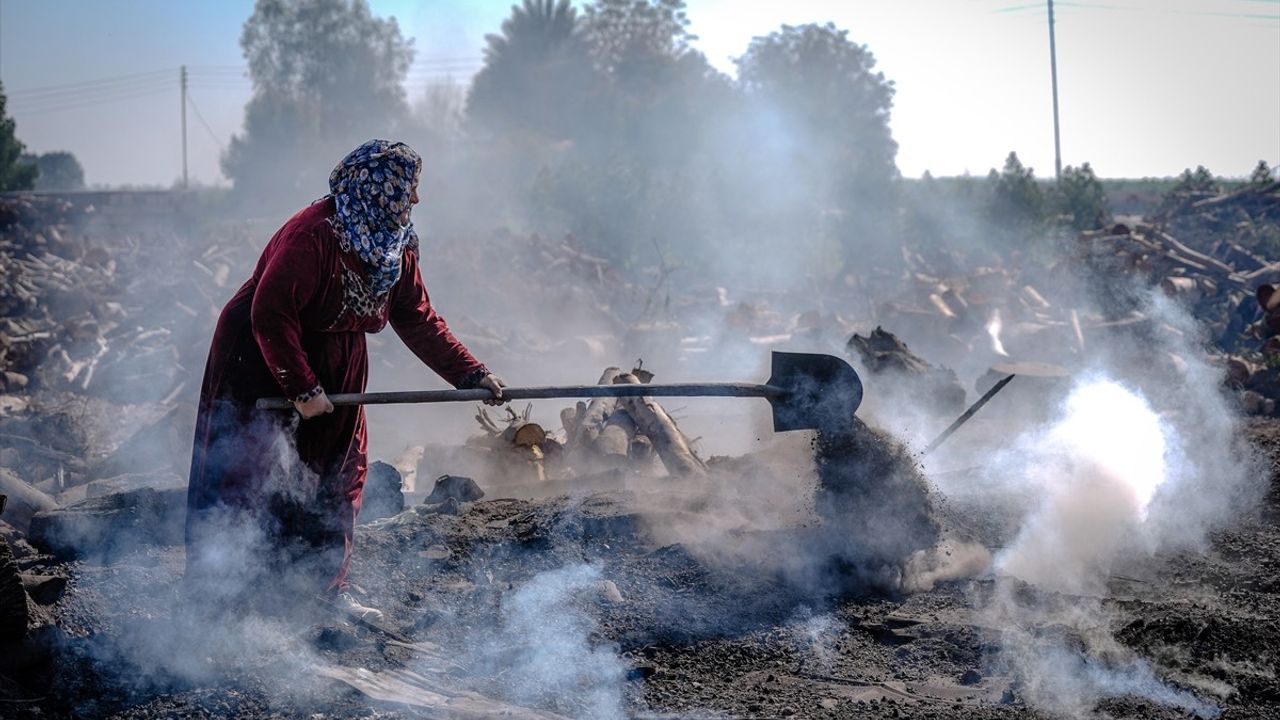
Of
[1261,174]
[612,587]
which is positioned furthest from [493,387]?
[1261,174]

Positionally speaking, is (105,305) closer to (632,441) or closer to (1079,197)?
(632,441)

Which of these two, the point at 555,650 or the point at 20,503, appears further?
the point at 20,503

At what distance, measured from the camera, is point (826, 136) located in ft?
107

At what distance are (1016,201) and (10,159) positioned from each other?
2797 centimetres

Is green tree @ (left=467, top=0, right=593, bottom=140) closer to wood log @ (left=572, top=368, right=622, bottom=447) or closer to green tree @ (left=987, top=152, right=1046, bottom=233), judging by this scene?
green tree @ (left=987, top=152, right=1046, bottom=233)

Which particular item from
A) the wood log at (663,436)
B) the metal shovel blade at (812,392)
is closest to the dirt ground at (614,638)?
the metal shovel blade at (812,392)

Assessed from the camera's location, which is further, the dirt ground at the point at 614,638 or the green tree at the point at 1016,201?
the green tree at the point at 1016,201

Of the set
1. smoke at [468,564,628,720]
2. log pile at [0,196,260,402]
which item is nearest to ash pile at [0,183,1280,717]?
smoke at [468,564,628,720]

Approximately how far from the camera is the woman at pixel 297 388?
12.4 ft

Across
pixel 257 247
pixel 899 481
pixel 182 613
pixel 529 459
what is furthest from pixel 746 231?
pixel 182 613

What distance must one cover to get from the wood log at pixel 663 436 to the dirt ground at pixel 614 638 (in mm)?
1627

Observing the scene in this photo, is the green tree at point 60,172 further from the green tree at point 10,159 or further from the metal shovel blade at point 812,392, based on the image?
the metal shovel blade at point 812,392

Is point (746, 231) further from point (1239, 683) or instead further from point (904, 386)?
point (1239, 683)

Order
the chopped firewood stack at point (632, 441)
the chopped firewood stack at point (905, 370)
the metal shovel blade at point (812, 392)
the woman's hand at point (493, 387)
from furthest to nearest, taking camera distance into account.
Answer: the chopped firewood stack at point (905, 370) < the chopped firewood stack at point (632, 441) < the metal shovel blade at point (812, 392) < the woman's hand at point (493, 387)
